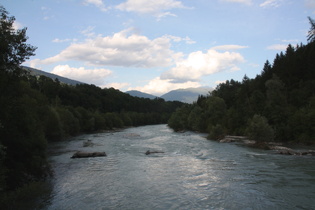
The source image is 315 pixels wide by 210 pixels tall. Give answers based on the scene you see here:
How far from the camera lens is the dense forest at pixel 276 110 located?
56094 mm

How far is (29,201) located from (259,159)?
27.1 m

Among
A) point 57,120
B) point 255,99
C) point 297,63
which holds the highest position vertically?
point 297,63

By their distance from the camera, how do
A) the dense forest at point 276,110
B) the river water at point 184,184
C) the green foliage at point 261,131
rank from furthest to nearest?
the dense forest at point 276,110
the green foliage at point 261,131
the river water at point 184,184

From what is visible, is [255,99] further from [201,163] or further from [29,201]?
[29,201]

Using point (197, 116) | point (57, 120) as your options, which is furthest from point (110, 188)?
point (197, 116)

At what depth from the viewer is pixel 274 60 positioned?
10294cm

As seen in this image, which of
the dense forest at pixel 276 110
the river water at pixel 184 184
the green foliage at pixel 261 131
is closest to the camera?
the river water at pixel 184 184

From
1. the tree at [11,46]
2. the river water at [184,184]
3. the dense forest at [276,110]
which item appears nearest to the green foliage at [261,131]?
the dense forest at [276,110]

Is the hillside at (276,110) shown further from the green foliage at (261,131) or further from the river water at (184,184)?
the river water at (184,184)

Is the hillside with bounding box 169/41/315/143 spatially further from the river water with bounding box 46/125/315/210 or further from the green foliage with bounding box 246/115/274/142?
the river water with bounding box 46/125/315/210

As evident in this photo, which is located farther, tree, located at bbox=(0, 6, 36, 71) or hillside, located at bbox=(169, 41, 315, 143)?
hillside, located at bbox=(169, 41, 315, 143)

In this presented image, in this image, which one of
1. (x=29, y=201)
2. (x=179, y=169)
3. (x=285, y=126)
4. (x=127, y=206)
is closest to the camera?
(x=127, y=206)

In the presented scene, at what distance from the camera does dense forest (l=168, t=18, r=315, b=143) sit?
184 feet

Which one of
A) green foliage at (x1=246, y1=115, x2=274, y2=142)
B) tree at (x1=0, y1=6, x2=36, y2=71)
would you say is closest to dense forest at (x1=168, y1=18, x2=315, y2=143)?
green foliage at (x1=246, y1=115, x2=274, y2=142)
